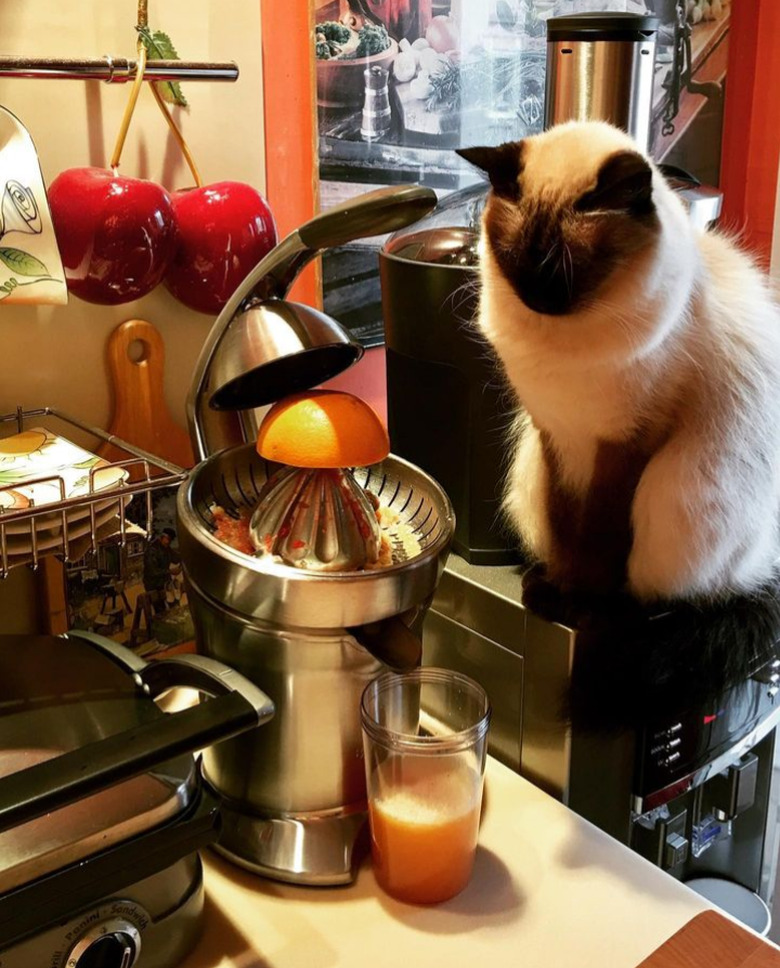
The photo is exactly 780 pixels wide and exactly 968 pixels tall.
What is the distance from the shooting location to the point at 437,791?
820 millimetres

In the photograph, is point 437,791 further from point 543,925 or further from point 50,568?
Answer: point 50,568

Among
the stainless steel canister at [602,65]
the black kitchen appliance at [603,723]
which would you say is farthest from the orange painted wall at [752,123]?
the black kitchen appliance at [603,723]

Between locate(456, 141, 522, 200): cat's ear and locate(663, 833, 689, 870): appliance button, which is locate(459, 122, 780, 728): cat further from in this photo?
locate(663, 833, 689, 870): appliance button

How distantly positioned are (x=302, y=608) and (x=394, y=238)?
474 millimetres

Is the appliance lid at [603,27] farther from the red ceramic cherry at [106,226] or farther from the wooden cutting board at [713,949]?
the wooden cutting board at [713,949]

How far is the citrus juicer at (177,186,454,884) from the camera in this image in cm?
74

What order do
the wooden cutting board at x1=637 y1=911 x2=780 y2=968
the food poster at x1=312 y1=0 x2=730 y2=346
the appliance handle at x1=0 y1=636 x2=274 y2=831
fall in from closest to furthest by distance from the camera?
the appliance handle at x1=0 y1=636 x2=274 y2=831
the wooden cutting board at x1=637 y1=911 x2=780 y2=968
the food poster at x1=312 y1=0 x2=730 y2=346

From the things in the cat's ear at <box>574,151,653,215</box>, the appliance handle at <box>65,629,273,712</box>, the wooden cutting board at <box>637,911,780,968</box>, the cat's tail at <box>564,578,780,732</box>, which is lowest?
the wooden cutting board at <box>637,911,780,968</box>

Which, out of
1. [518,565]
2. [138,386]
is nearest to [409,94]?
[138,386]

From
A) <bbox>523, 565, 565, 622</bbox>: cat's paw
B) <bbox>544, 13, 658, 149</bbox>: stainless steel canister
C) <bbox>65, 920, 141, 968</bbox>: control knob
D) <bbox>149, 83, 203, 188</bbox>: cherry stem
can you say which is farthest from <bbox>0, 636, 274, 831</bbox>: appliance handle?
<bbox>544, 13, 658, 149</bbox>: stainless steel canister

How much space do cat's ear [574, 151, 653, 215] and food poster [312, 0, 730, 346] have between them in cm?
52

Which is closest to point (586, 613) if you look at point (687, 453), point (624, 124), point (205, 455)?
point (687, 453)

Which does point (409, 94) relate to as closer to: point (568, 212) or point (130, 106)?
point (130, 106)

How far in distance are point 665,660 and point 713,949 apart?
0.87ft
